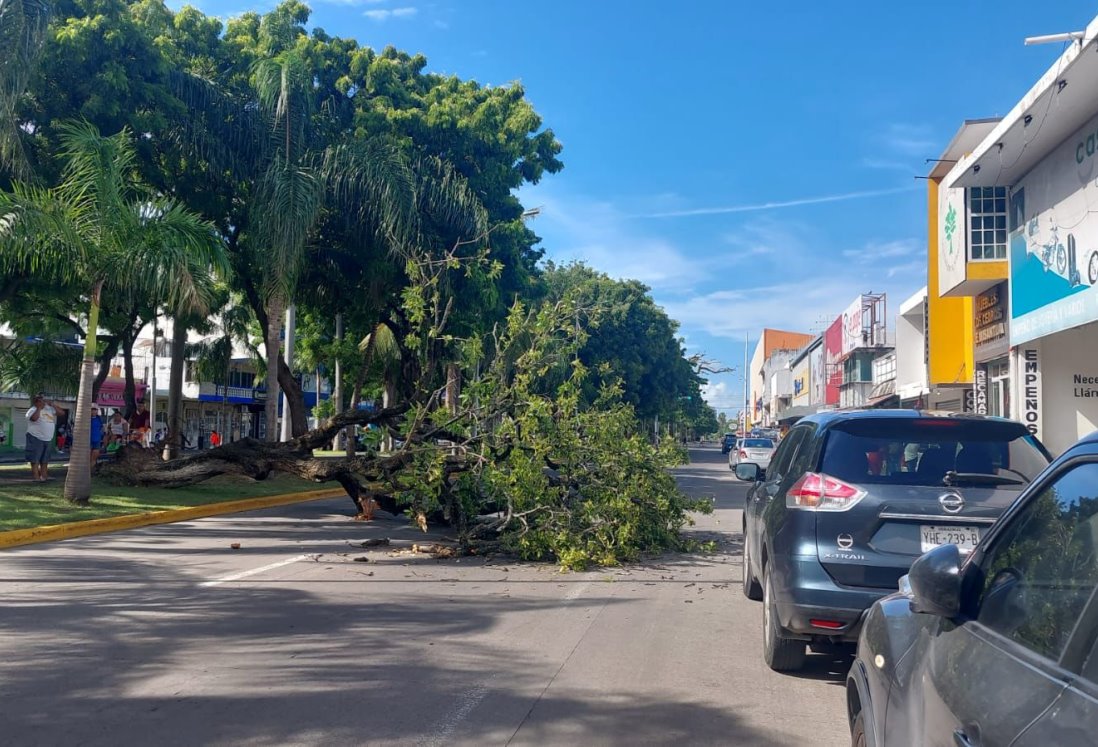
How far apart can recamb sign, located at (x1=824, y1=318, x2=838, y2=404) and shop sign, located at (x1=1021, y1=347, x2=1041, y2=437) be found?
33679mm

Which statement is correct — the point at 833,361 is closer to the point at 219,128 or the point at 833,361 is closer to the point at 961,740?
the point at 219,128

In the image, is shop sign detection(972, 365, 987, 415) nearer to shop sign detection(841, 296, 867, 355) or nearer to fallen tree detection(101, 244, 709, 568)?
fallen tree detection(101, 244, 709, 568)

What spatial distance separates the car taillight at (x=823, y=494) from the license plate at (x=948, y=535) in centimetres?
41

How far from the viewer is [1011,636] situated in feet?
8.38

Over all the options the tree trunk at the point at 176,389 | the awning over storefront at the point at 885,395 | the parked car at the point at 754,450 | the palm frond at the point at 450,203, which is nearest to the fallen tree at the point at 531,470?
the palm frond at the point at 450,203

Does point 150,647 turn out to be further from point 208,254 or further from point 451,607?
point 208,254

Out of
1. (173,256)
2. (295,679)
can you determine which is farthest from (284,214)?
(295,679)

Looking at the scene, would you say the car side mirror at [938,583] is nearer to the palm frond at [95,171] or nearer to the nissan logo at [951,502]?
the nissan logo at [951,502]

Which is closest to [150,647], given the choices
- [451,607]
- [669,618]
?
[451,607]

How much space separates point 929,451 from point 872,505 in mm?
626

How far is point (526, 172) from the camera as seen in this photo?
2739cm

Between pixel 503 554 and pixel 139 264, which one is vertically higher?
pixel 139 264

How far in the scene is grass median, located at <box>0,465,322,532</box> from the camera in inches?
555

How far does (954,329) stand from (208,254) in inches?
831
